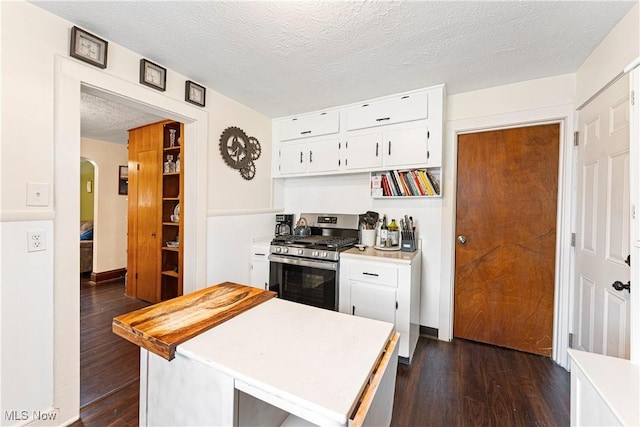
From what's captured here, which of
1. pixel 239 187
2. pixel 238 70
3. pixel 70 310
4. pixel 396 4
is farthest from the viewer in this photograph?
pixel 239 187

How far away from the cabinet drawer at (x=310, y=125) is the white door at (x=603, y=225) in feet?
6.80

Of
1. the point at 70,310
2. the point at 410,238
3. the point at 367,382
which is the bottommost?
the point at 70,310

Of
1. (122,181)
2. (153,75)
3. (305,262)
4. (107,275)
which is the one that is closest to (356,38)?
(153,75)

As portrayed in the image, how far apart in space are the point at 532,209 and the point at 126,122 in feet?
15.7

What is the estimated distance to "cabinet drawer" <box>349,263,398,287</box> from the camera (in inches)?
86.7

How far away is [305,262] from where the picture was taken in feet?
8.41

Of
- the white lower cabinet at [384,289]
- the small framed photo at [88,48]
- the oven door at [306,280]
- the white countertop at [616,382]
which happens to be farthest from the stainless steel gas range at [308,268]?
the small framed photo at [88,48]

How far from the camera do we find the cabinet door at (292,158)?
122 inches

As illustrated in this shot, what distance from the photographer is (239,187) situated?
287 centimetres

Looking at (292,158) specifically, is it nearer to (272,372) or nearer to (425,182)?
(425,182)

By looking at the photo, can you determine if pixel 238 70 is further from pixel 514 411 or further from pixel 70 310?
pixel 514 411

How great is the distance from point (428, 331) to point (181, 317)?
245 centimetres

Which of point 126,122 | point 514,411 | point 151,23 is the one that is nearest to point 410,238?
point 514,411

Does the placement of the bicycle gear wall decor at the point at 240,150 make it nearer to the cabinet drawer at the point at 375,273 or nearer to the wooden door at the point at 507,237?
the cabinet drawer at the point at 375,273
